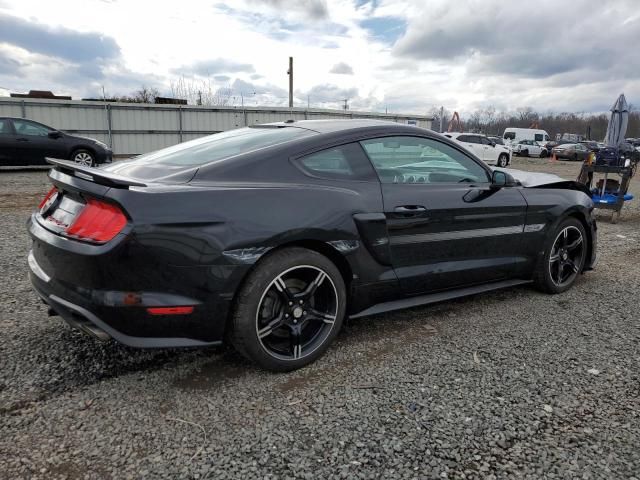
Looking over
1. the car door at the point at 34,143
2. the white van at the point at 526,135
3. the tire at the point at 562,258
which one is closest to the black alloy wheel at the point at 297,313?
the tire at the point at 562,258

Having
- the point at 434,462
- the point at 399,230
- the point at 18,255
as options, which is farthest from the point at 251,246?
the point at 18,255

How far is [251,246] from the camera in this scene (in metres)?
2.48

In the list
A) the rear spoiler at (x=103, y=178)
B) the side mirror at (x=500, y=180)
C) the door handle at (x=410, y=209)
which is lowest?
the door handle at (x=410, y=209)

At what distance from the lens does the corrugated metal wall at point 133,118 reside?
18081 mm

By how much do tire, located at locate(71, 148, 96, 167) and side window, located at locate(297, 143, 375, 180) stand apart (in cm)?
1147

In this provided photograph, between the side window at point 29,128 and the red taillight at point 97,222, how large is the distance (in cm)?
1199

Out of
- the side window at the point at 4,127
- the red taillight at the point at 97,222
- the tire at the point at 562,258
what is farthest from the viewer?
the side window at the point at 4,127

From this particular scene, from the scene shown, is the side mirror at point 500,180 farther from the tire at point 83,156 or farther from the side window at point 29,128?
the side window at point 29,128

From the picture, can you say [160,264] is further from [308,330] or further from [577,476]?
[577,476]

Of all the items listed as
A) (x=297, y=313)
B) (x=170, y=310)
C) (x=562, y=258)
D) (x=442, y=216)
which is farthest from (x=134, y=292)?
(x=562, y=258)

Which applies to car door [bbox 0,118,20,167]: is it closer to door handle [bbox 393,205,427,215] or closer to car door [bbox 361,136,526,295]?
car door [bbox 361,136,526,295]

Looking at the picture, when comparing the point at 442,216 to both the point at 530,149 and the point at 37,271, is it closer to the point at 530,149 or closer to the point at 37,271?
the point at 37,271

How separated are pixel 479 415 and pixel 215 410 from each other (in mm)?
1298

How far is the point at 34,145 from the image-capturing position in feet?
40.5
